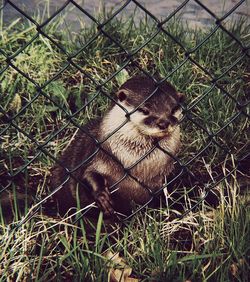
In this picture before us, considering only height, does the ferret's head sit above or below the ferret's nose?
above

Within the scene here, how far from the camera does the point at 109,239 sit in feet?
11.4

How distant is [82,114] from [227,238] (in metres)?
1.21

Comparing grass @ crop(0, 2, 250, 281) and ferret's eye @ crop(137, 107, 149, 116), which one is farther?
ferret's eye @ crop(137, 107, 149, 116)

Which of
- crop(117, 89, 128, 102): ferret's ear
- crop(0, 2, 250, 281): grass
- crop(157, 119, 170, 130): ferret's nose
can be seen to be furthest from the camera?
crop(117, 89, 128, 102): ferret's ear

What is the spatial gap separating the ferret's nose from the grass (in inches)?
4.7

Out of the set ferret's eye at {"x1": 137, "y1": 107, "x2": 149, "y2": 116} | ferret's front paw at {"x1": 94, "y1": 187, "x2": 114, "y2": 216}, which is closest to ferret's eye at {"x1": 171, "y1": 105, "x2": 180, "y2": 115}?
ferret's eye at {"x1": 137, "y1": 107, "x2": 149, "y2": 116}

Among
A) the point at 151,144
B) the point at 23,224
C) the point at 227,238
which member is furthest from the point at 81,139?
the point at 227,238

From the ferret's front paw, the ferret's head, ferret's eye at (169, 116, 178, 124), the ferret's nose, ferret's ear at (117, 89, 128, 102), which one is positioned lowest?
the ferret's front paw

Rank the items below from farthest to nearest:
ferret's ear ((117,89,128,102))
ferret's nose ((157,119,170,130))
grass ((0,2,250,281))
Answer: ferret's ear ((117,89,128,102)) < ferret's nose ((157,119,170,130)) < grass ((0,2,250,281))

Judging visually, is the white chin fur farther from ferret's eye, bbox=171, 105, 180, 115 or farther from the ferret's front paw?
the ferret's front paw

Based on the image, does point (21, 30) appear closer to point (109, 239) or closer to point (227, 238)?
point (109, 239)

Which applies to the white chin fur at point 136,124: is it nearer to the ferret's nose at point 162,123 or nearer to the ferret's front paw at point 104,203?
the ferret's nose at point 162,123

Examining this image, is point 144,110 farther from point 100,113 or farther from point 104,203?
point 100,113

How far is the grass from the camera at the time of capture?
3.11 m
